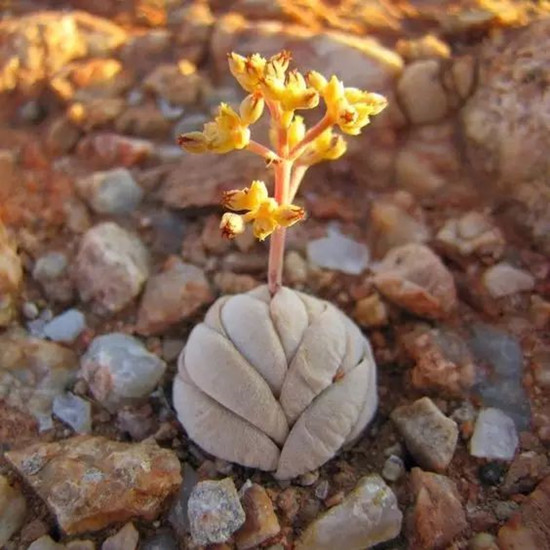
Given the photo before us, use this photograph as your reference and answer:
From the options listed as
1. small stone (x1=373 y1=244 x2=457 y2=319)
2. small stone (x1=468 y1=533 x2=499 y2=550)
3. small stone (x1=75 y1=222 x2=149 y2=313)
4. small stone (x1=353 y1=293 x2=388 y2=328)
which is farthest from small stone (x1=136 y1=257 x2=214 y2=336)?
small stone (x1=468 y1=533 x2=499 y2=550)

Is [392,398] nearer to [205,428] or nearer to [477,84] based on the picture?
[205,428]

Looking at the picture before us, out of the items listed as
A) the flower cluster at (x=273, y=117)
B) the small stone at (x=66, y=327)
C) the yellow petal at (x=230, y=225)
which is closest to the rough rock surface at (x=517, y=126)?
the flower cluster at (x=273, y=117)

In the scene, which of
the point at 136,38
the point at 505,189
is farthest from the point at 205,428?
the point at 136,38

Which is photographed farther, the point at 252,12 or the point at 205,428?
the point at 252,12

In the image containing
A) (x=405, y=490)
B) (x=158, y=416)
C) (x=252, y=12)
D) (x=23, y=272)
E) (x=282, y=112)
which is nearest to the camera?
(x=282, y=112)

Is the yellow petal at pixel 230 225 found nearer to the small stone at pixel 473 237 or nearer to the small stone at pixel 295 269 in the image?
the small stone at pixel 295 269

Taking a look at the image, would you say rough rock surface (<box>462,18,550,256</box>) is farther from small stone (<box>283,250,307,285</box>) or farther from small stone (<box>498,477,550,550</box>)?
small stone (<box>498,477,550,550</box>)

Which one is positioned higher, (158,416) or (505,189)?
(505,189)
